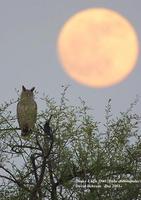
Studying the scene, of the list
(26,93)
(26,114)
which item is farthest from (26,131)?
(26,93)

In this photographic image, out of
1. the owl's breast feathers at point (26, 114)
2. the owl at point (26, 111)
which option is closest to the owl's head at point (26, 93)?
the owl at point (26, 111)

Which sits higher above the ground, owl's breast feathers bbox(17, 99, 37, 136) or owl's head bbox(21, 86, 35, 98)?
owl's head bbox(21, 86, 35, 98)

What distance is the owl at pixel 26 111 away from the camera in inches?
472

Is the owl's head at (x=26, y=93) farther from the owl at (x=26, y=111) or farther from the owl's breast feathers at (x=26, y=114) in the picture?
the owl's breast feathers at (x=26, y=114)

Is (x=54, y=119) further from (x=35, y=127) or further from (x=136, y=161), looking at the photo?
(x=136, y=161)

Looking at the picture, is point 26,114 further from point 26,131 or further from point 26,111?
point 26,131

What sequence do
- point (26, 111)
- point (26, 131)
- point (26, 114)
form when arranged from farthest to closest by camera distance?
point (26, 111)
point (26, 114)
point (26, 131)

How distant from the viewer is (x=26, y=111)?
12.7m

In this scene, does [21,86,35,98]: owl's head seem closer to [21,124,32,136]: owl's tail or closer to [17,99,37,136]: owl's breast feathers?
[17,99,37,136]: owl's breast feathers

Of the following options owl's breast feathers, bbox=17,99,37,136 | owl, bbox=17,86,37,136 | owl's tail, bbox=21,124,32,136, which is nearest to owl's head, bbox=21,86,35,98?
owl, bbox=17,86,37,136

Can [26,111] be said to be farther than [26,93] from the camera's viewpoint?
No

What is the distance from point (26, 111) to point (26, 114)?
0.21m

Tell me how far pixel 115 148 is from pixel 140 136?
86 cm

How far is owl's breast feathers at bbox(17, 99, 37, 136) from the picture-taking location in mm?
11961
